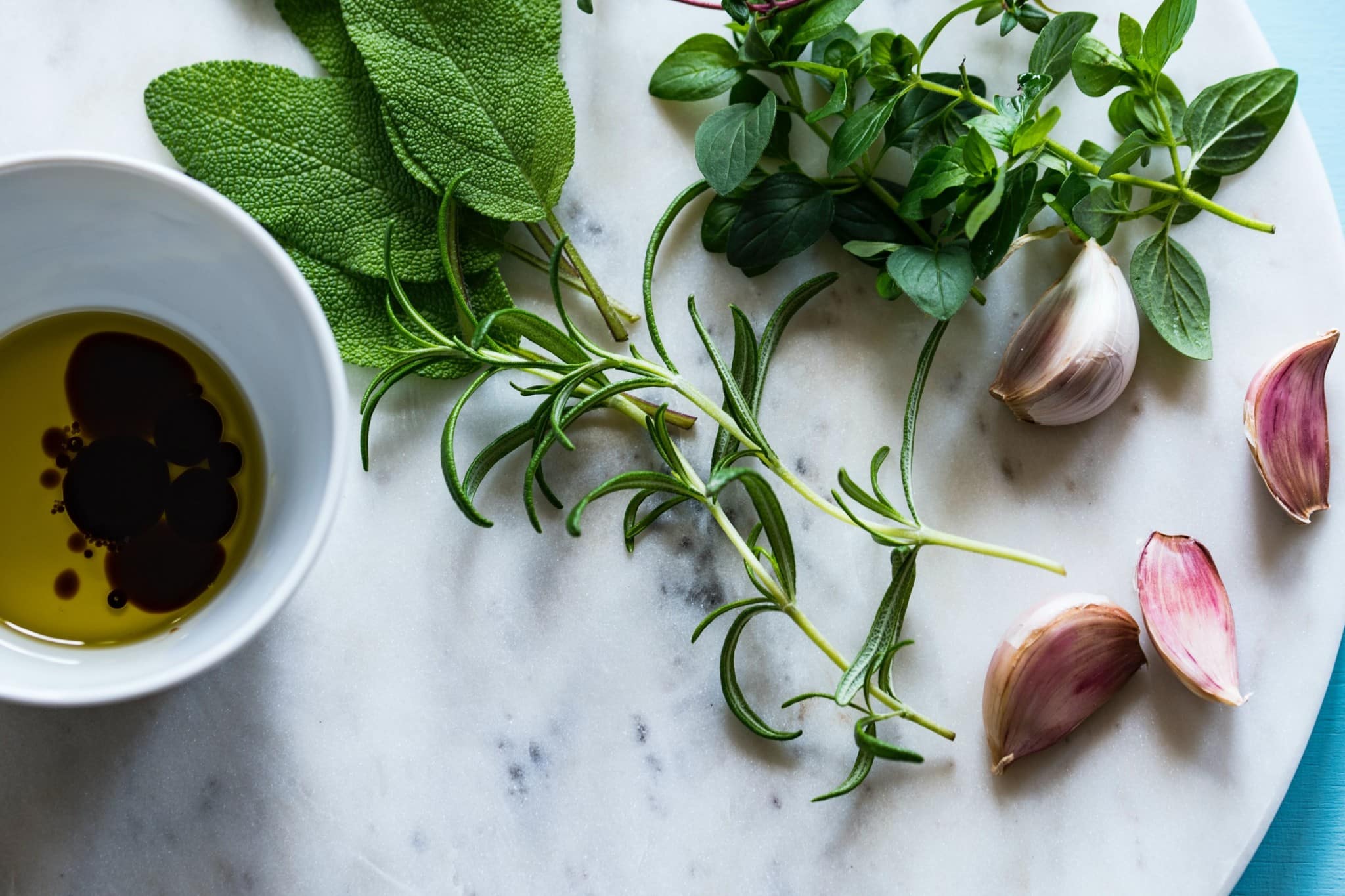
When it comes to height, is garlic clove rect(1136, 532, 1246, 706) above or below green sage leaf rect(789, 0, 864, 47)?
below

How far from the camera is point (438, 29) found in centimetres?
62

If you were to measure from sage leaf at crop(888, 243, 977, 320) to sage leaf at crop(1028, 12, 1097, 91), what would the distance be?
0.36 feet

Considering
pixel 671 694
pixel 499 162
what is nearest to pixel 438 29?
pixel 499 162

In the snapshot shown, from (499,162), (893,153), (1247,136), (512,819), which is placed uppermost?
(1247,136)

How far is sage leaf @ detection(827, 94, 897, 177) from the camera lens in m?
0.60

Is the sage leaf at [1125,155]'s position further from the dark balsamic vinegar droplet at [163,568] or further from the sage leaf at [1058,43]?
the dark balsamic vinegar droplet at [163,568]

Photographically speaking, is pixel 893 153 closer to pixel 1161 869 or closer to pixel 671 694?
pixel 671 694

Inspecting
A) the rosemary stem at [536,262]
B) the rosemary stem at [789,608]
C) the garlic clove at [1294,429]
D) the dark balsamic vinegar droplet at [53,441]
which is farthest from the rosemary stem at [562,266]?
the garlic clove at [1294,429]

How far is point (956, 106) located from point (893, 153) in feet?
0.17

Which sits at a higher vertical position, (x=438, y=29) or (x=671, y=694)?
(x=438, y=29)

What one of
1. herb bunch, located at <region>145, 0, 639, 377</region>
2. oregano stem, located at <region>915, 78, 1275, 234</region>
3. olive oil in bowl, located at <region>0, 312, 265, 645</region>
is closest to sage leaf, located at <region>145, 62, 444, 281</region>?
herb bunch, located at <region>145, 0, 639, 377</region>

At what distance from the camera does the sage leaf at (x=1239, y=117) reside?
0.63 meters

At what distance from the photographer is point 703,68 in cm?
65

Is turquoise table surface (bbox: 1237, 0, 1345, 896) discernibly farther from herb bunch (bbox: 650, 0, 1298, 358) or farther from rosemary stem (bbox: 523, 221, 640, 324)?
rosemary stem (bbox: 523, 221, 640, 324)
